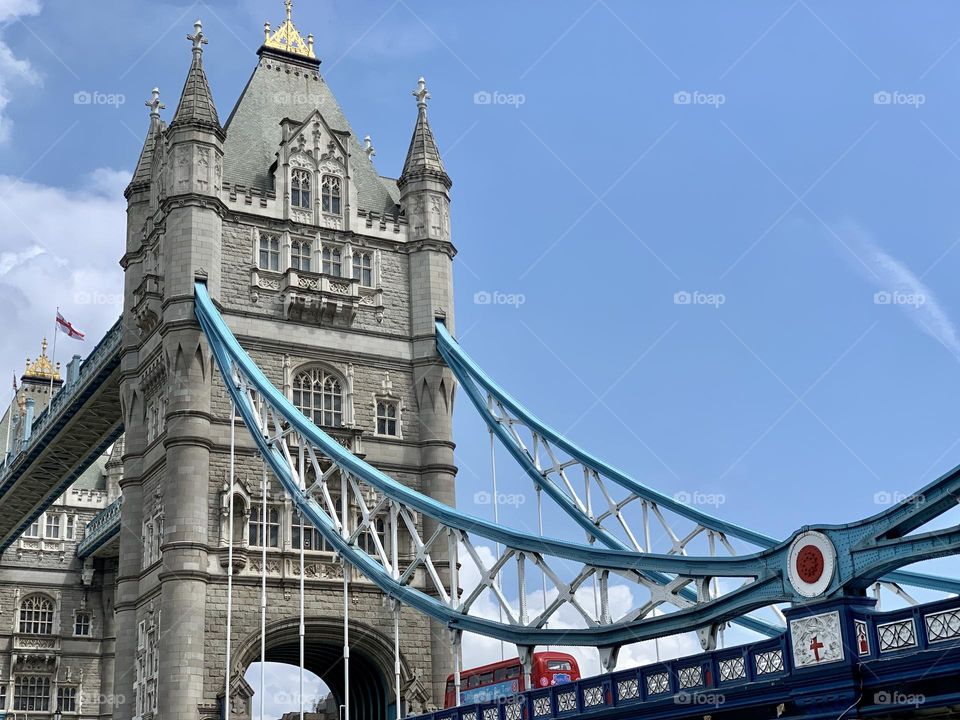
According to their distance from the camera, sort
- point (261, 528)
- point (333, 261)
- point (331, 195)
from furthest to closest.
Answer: point (331, 195)
point (333, 261)
point (261, 528)

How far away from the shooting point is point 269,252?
124ft

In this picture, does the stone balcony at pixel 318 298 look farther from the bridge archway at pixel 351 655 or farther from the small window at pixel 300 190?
the bridge archway at pixel 351 655

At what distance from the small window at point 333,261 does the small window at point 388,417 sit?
4.11 meters

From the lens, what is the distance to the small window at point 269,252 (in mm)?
37688

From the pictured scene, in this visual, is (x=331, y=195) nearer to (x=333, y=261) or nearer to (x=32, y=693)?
(x=333, y=261)

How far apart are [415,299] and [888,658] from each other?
24.4 meters

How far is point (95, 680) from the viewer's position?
2489 inches

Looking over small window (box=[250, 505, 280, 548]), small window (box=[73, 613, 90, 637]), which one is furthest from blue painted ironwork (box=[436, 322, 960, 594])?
small window (box=[73, 613, 90, 637])

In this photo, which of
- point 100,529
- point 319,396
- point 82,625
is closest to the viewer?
point 319,396

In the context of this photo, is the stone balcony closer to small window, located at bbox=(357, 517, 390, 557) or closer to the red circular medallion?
small window, located at bbox=(357, 517, 390, 557)

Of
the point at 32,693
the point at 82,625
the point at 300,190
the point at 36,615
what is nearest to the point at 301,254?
the point at 300,190

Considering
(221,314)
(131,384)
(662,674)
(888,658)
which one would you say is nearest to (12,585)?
(131,384)

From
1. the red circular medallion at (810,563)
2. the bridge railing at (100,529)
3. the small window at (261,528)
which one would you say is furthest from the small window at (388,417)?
the bridge railing at (100,529)

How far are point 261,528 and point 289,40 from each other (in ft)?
57.3
